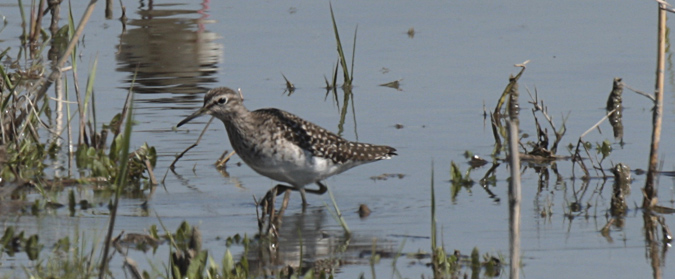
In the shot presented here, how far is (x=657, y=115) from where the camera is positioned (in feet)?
22.7

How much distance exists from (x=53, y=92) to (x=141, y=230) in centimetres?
416

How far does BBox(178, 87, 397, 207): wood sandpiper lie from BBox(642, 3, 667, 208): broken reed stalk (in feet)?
7.01

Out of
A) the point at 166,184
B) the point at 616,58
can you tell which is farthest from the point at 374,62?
the point at 166,184

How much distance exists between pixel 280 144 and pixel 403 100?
3.54 metres

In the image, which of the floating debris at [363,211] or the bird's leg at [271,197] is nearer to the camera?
the bird's leg at [271,197]

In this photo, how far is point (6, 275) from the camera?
19.1 feet

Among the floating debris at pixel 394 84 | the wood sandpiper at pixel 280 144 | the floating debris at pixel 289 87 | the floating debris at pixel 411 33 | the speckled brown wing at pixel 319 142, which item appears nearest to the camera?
the wood sandpiper at pixel 280 144

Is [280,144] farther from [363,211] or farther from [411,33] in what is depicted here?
[411,33]

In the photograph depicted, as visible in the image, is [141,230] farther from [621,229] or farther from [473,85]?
[473,85]

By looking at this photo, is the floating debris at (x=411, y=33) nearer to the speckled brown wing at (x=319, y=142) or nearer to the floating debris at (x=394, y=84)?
the floating debris at (x=394, y=84)

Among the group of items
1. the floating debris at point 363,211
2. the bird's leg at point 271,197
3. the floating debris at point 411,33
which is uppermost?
the floating debris at point 411,33

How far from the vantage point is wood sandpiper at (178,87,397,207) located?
7.80m

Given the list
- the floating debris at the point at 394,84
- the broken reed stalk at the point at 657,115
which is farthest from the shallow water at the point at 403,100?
the broken reed stalk at the point at 657,115

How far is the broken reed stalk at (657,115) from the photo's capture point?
675 centimetres
